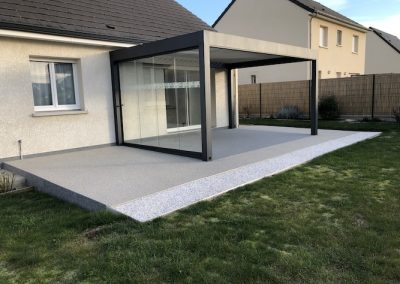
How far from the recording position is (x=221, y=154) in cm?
828

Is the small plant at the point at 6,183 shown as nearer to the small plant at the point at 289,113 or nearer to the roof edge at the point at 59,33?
the roof edge at the point at 59,33

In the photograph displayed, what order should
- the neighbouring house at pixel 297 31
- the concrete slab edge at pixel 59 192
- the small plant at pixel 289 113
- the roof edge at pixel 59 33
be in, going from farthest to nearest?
the neighbouring house at pixel 297 31
the small plant at pixel 289 113
the roof edge at pixel 59 33
the concrete slab edge at pixel 59 192

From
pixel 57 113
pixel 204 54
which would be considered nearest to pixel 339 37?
pixel 204 54

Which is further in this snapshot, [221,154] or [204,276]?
[221,154]

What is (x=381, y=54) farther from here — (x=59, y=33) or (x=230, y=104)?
(x=59, y=33)

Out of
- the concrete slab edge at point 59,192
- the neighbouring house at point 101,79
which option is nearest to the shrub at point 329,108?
the neighbouring house at point 101,79

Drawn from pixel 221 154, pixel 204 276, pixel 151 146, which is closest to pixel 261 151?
pixel 221 154

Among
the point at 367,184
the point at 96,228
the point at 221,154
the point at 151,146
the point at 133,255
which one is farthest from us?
the point at 151,146

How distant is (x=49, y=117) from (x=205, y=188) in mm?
4968

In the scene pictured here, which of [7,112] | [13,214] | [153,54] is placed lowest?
[13,214]

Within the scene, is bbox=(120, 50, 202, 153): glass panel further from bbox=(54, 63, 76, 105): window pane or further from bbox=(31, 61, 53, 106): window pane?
bbox=(31, 61, 53, 106): window pane

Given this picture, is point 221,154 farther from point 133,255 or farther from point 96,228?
point 133,255

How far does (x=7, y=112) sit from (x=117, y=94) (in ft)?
9.54

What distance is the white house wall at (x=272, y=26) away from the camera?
21797 millimetres
